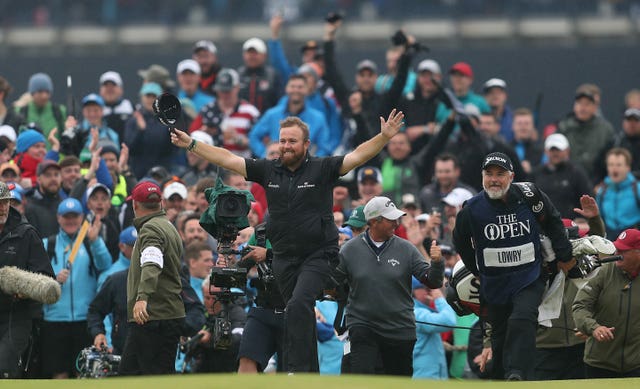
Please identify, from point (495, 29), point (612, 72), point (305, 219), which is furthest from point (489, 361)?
point (495, 29)

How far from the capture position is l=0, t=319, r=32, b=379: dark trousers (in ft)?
44.3

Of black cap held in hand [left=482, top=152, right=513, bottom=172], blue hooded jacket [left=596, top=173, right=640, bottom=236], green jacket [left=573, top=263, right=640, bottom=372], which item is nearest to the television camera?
black cap held in hand [left=482, top=152, right=513, bottom=172]

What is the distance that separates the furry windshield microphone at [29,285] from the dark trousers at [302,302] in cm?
207

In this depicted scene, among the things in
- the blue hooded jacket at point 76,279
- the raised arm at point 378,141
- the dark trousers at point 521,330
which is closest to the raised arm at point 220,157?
the raised arm at point 378,141

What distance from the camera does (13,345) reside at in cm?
1359

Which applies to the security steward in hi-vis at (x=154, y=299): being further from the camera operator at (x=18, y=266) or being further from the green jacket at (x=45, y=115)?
the green jacket at (x=45, y=115)

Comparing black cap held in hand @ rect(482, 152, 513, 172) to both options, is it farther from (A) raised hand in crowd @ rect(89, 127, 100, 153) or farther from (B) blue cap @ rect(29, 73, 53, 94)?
(B) blue cap @ rect(29, 73, 53, 94)

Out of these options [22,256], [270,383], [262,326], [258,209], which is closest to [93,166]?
[258,209]

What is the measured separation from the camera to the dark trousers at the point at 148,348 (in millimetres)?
13188

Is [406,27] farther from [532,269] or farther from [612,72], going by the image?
[532,269]

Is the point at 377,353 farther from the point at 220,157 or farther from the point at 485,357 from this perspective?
the point at 220,157

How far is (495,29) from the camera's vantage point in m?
26.2

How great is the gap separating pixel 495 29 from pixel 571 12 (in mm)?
→ 1257

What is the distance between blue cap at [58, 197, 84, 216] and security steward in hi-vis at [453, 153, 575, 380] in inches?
168
